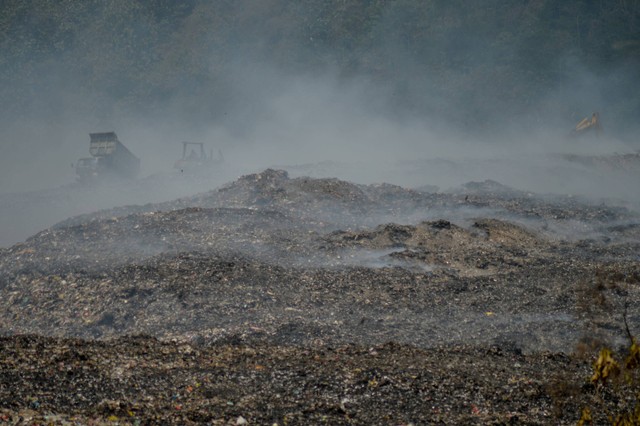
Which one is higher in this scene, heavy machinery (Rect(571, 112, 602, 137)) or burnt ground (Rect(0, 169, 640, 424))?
heavy machinery (Rect(571, 112, 602, 137))

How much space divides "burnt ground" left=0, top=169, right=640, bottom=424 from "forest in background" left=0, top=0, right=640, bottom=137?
21.8 meters

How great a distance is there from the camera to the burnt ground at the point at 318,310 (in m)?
5.52

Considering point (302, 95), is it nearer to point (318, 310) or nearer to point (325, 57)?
point (325, 57)

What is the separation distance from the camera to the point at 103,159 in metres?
25.8

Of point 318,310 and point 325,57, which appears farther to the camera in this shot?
point 325,57

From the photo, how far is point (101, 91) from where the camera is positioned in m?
40.1

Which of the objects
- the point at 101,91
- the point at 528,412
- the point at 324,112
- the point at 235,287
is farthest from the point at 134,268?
the point at 101,91

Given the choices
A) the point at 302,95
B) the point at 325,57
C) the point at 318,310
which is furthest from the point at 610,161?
the point at 318,310

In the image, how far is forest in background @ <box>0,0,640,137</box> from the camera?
3738 centimetres

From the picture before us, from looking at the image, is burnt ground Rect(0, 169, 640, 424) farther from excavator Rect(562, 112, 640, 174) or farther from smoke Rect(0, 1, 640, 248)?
smoke Rect(0, 1, 640, 248)

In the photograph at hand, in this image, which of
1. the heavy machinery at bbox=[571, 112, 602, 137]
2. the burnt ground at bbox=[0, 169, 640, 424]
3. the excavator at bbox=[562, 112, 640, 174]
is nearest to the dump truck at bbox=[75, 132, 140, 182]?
the burnt ground at bbox=[0, 169, 640, 424]

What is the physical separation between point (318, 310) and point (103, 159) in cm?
1906

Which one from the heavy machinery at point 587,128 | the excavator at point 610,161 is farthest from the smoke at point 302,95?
the excavator at point 610,161

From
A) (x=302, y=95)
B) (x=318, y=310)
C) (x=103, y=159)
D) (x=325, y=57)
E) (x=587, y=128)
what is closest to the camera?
(x=318, y=310)
